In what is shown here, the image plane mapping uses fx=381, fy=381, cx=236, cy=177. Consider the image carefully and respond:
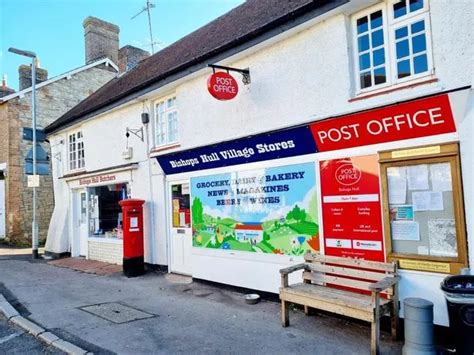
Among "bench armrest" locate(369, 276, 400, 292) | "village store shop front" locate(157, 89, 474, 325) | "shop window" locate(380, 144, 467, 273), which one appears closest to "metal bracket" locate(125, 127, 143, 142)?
"village store shop front" locate(157, 89, 474, 325)

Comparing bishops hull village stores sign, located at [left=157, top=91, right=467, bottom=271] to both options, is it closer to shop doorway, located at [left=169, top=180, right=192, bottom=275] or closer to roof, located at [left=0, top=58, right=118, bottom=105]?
shop doorway, located at [left=169, top=180, right=192, bottom=275]

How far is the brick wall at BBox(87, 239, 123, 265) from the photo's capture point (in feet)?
37.0

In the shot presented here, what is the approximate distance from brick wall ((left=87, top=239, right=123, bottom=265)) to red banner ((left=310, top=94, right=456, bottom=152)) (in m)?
7.48

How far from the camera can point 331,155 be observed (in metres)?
6.07

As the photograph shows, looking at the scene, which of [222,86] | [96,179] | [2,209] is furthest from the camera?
[2,209]

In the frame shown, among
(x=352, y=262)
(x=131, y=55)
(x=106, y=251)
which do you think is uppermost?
(x=131, y=55)

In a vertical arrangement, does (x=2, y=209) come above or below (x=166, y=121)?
below

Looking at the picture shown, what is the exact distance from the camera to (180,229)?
30.9 ft

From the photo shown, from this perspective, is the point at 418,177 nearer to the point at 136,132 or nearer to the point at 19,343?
the point at 19,343

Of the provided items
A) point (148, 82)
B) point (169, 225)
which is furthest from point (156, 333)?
point (148, 82)

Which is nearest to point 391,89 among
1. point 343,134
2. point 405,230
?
point 343,134

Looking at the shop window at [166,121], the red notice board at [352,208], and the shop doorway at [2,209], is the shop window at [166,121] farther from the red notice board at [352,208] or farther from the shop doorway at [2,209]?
the shop doorway at [2,209]

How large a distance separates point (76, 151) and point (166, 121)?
5494 mm

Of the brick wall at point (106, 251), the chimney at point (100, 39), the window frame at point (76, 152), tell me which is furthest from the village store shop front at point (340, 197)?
the chimney at point (100, 39)
